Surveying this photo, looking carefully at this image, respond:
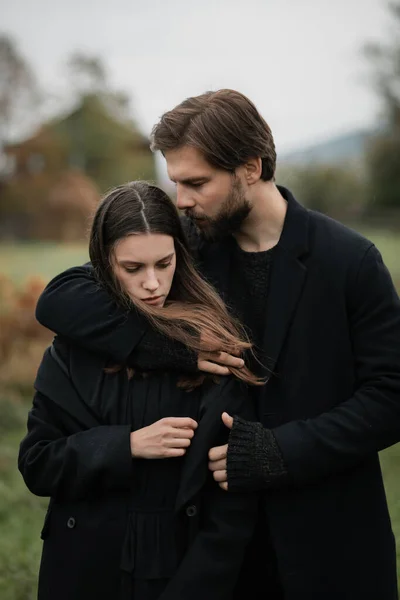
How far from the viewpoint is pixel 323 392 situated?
2.85 m

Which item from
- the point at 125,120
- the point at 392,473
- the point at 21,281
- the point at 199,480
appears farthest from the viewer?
the point at 125,120

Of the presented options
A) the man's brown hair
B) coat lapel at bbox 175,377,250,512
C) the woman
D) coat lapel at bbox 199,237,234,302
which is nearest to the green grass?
coat lapel at bbox 199,237,234,302

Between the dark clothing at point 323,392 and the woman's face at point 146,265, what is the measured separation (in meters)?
0.10

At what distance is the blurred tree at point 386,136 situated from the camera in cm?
1038

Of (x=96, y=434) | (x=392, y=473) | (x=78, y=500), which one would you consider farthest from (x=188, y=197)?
(x=392, y=473)

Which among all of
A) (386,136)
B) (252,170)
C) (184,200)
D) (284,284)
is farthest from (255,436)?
(386,136)

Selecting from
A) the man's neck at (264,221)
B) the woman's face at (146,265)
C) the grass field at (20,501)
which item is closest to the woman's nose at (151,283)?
the woman's face at (146,265)

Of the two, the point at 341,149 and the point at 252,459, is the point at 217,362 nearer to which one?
the point at 252,459

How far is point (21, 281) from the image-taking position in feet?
38.1

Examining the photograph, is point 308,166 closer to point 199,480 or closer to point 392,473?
point 392,473

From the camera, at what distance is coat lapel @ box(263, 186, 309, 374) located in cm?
283

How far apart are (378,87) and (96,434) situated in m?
8.91

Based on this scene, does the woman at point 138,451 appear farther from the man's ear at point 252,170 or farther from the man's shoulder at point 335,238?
the man's shoulder at point 335,238

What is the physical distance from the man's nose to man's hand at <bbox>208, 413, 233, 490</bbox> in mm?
716
